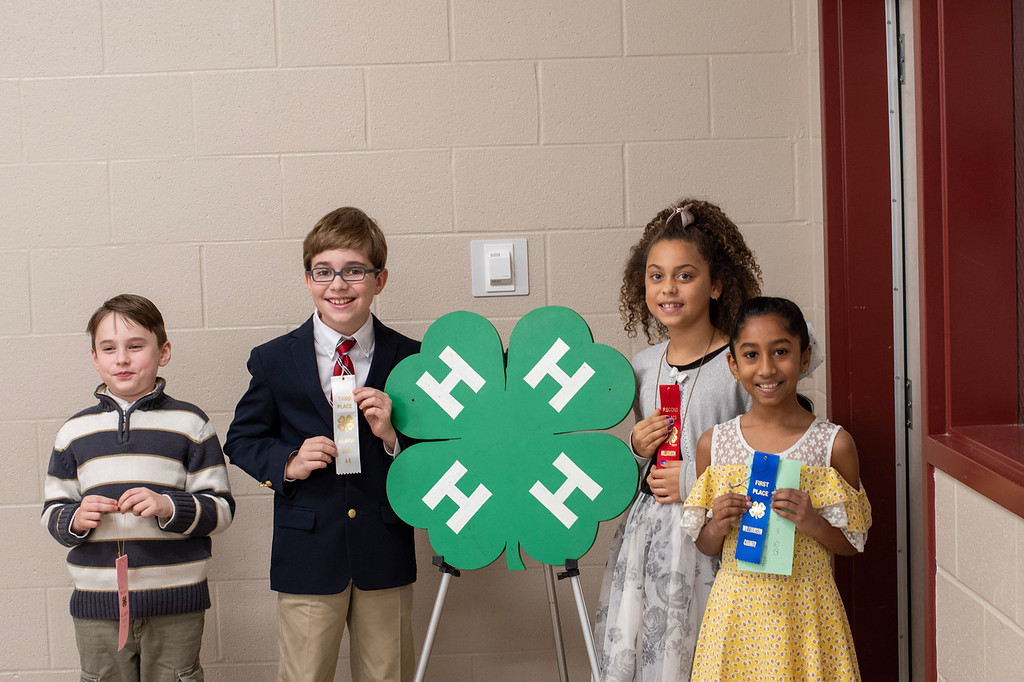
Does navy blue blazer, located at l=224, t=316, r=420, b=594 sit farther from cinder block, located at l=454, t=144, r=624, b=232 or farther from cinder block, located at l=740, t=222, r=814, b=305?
cinder block, located at l=740, t=222, r=814, b=305

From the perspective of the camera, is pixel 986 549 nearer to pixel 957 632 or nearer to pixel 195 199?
pixel 957 632

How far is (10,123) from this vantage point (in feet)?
7.59

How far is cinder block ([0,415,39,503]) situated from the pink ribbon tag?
657 mm

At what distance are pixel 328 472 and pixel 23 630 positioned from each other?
3.61 ft

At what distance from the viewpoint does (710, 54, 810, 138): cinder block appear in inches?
91.7

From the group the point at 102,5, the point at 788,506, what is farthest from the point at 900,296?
the point at 102,5

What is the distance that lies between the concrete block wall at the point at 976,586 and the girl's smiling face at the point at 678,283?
0.52m

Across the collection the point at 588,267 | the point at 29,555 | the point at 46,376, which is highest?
the point at 588,267

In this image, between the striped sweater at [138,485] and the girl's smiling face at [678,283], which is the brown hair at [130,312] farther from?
the girl's smiling face at [678,283]

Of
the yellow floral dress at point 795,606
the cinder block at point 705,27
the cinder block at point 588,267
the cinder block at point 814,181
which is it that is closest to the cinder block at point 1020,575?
the yellow floral dress at point 795,606

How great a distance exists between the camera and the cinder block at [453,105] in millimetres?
2326

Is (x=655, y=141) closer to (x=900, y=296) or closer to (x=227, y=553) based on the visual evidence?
(x=900, y=296)

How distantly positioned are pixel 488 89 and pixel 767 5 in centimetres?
72

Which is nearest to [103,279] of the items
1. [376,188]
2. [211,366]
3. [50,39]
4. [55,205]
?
[55,205]
